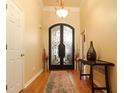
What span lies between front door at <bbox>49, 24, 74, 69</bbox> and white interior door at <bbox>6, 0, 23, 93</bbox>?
5433mm

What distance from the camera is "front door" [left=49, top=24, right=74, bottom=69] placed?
33.0 ft

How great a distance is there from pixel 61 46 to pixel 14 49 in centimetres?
604

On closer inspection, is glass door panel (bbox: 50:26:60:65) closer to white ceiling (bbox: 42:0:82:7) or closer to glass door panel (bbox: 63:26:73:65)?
glass door panel (bbox: 63:26:73:65)

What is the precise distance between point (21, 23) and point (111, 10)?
7.53 feet

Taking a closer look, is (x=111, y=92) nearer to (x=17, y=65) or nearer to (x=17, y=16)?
(x=17, y=65)

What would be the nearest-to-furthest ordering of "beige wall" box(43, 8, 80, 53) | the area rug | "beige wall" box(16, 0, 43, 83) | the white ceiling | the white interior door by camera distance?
the white interior door < the area rug < "beige wall" box(16, 0, 43, 83) < the white ceiling < "beige wall" box(43, 8, 80, 53)

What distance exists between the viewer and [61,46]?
10062mm

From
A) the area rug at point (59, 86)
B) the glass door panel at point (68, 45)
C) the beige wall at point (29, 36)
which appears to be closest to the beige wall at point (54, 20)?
the glass door panel at point (68, 45)

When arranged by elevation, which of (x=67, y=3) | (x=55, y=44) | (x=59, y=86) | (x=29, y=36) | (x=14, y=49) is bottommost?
(x=59, y=86)

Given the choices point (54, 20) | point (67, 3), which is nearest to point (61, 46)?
point (54, 20)

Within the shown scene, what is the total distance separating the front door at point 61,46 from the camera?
Result: 10070mm

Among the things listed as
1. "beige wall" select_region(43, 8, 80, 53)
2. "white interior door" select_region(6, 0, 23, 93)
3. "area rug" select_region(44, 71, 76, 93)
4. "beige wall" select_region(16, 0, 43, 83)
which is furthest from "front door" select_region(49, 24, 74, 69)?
"white interior door" select_region(6, 0, 23, 93)

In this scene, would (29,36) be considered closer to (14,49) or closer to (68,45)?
(14,49)

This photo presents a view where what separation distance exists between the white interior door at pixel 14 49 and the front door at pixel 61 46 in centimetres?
543
